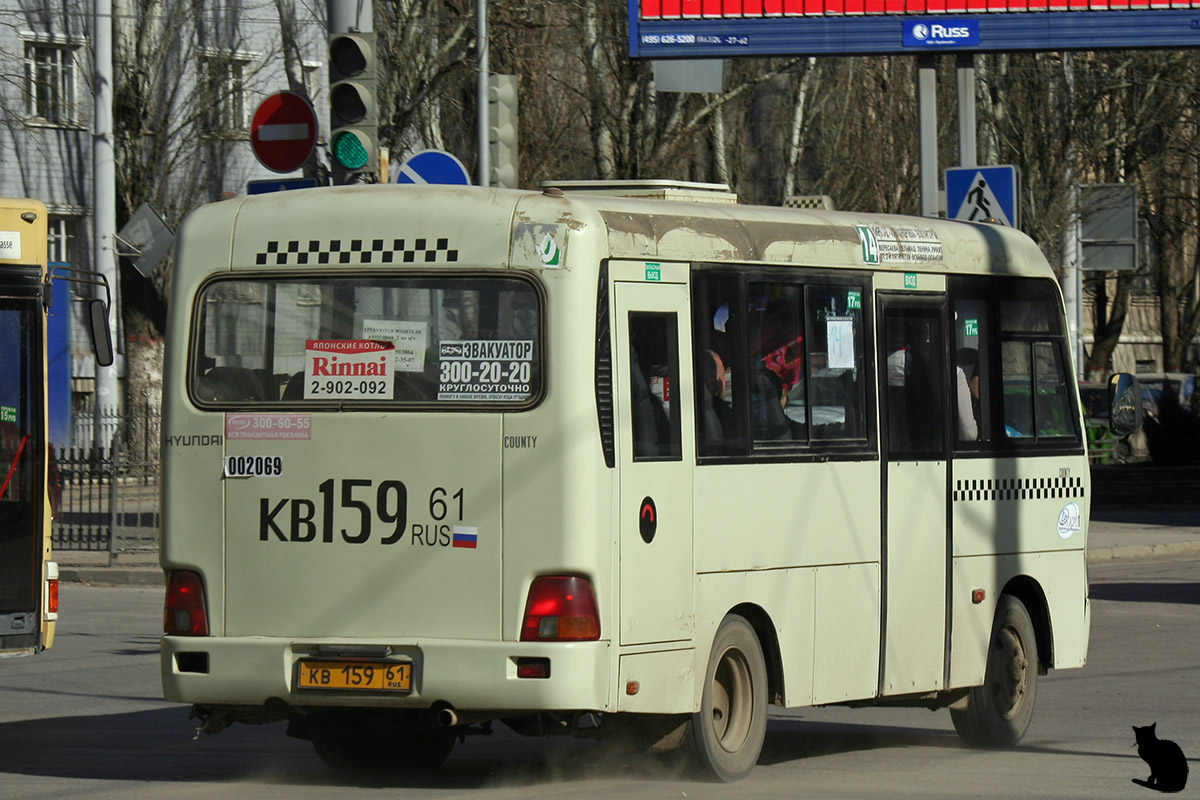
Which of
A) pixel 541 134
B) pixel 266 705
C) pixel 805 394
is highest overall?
pixel 541 134

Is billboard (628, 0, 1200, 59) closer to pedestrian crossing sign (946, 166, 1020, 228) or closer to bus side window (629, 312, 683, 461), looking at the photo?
pedestrian crossing sign (946, 166, 1020, 228)

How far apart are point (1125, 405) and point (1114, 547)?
13.3m

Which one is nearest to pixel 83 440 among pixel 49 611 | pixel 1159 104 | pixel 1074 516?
pixel 49 611

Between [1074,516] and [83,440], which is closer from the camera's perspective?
[1074,516]

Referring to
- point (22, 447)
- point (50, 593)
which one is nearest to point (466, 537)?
point (50, 593)

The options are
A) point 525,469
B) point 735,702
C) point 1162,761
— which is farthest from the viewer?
point 1162,761

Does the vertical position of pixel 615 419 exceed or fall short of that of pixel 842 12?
it falls short

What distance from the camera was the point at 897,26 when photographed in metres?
22.6

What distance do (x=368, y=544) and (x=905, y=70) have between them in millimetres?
30307

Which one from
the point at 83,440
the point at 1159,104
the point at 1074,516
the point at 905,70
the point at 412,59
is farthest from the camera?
the point at 1159,104

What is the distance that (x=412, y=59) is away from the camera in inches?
1171

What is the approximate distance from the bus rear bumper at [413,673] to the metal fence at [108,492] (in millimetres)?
13529

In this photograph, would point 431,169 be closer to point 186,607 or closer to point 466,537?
point 186,607

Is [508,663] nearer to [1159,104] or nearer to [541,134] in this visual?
[541,134]
